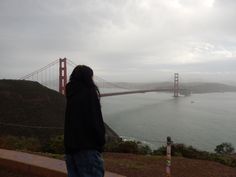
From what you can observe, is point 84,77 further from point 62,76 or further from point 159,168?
point 62,76

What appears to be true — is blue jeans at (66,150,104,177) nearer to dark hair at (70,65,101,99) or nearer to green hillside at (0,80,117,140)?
dark hair at (70,65,101,99)

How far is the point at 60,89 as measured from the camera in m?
32.2

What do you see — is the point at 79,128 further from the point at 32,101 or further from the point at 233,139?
the point at 233,139

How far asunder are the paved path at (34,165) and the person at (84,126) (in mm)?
1318

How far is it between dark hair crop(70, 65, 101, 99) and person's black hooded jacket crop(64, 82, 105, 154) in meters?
0.03

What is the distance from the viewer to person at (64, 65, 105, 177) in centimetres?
233

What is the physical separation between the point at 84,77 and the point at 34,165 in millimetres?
1790

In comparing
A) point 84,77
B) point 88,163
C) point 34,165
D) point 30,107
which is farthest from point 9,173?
point 30,107

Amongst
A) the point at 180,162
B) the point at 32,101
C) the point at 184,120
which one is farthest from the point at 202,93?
the point at 180,162

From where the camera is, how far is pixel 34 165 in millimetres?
3846

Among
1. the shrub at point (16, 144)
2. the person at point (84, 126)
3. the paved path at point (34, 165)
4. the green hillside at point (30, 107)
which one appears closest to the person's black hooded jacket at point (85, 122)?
the person at point (84, 126)

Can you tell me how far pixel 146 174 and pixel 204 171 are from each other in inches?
46.3

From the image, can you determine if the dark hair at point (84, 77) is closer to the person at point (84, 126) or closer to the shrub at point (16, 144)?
the person at point (84, 126)

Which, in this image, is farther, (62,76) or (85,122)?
(62,76)
